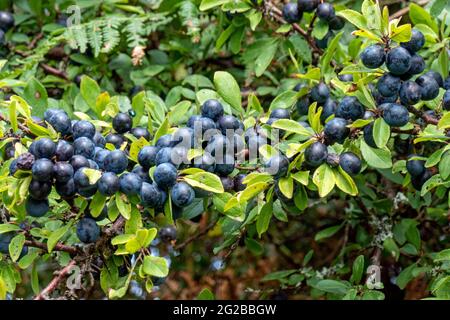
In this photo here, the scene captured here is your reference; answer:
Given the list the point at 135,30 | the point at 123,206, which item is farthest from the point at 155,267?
the point at 135,30

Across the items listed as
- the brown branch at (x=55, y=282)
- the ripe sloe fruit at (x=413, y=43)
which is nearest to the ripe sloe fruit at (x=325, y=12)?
the ripe sloe fruit at (x=413, y=43)

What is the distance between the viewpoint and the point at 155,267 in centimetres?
143

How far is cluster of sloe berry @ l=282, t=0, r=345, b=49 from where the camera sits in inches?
75.7

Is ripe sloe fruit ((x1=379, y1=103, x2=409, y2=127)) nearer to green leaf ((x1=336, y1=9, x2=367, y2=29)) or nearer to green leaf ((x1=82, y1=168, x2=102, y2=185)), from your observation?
green leaf ((x1=336, y1=9, x2=367, y2=29))

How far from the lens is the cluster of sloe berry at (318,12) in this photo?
6.31 feet

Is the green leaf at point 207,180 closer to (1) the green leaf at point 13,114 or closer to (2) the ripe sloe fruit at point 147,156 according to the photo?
(2) the ripe sloe fruit at point 147,156

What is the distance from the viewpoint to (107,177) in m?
1.40

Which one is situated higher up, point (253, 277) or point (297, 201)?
point (297, 201)

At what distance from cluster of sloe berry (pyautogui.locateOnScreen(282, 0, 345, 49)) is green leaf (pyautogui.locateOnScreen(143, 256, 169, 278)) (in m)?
0.85

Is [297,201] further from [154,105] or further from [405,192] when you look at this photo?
[405,192]

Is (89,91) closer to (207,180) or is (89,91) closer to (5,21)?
(207,180)
